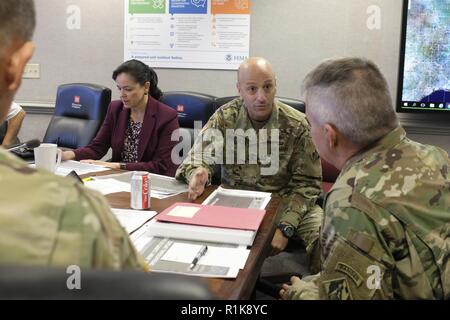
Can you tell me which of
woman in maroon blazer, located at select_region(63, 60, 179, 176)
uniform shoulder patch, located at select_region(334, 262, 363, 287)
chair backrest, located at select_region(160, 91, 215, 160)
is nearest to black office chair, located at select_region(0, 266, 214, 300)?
uniform shoulder patch, located at select_region(334, 262, 363, 287)

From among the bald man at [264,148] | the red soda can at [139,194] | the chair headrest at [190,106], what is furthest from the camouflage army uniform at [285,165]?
the chair headrest at [190,106]

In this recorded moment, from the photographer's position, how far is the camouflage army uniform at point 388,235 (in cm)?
98

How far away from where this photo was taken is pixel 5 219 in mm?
462

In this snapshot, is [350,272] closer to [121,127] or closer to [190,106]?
[121,127]

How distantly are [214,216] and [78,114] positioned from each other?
2.26m

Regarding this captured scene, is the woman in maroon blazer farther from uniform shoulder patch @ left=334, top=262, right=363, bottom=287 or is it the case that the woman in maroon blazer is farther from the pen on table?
uniform shoulder patch @ left=334, top=262, right=363, bottom=287

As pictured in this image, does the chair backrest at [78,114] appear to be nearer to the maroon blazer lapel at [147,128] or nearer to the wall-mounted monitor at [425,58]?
the maroon blazer lapel at [147,128]

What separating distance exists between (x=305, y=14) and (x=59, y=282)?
3.46 meters

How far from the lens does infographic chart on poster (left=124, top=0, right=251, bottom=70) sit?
3.66m

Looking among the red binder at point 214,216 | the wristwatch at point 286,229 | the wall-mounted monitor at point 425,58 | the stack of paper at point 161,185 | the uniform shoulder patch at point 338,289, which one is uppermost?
the wall-mounted monitor at point 425,58

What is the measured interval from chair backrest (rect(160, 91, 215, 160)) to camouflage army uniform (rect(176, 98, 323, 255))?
695 millimetres

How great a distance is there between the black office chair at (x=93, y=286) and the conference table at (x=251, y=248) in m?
0.14
